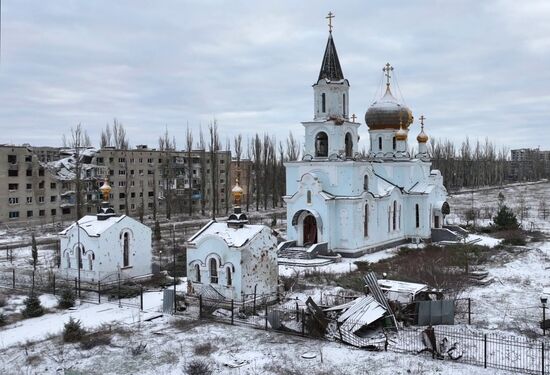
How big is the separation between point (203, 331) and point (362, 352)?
4.23 meters

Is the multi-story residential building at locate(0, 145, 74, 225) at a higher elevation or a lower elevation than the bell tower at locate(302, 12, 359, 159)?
lower

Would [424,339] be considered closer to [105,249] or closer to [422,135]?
[105,249]

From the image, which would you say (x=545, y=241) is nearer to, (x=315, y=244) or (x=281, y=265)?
(x=315, y=244)

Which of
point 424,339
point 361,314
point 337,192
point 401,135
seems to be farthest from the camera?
point 401,135

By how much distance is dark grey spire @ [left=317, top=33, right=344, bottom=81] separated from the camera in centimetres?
2717

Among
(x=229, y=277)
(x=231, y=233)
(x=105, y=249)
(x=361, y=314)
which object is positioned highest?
(x=231, y=233)

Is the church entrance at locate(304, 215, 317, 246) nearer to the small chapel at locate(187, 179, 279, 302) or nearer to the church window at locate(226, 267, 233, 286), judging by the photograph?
the small chapel at locate(187, 179, 279, 302)

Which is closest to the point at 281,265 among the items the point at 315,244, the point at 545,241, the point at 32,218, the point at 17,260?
the point at 315,244

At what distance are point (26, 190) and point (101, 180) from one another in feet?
22.2

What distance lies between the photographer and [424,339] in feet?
41.6

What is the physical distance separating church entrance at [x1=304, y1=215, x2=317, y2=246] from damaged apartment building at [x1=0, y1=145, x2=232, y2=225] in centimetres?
1519

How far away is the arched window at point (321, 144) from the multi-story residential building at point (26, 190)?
24534mm

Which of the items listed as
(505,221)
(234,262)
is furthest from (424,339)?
(505,221)

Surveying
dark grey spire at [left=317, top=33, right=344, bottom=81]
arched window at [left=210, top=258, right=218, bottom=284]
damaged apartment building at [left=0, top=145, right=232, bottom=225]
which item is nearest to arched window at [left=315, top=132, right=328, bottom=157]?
dark grey spire at [left=317, top=33, right=344, bottom=81]
